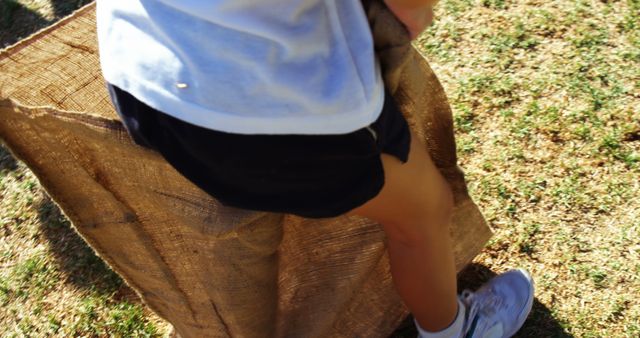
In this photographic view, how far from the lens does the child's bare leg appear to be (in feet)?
5.07

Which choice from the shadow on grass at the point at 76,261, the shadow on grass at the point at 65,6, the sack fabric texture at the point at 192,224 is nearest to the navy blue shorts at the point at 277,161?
the sack fabric texture at the point at 192,224

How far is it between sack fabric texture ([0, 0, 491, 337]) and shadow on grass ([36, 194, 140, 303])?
500 millimetres

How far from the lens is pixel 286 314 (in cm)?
220

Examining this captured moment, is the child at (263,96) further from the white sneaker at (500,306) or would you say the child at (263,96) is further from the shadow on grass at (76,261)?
the shadow on grass at (76,261)

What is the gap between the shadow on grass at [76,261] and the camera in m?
2.67

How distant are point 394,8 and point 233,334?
116 centimetres

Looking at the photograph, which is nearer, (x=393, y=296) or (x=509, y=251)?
(x=393, y=296)

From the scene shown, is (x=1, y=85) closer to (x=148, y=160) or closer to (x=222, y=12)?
(x=148, y=160)

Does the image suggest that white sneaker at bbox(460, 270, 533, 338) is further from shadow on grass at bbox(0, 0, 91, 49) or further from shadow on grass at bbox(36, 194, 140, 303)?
shadow on grass at bbox(0, 0, 91, 49)

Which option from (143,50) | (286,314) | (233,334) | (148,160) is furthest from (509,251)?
(143,50)

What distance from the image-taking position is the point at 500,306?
2.17 m

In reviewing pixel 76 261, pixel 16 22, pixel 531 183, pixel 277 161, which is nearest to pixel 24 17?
pixel 16 22

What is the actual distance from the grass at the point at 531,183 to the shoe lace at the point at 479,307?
0.53 ft

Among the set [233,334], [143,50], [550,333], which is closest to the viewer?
[143,50]
